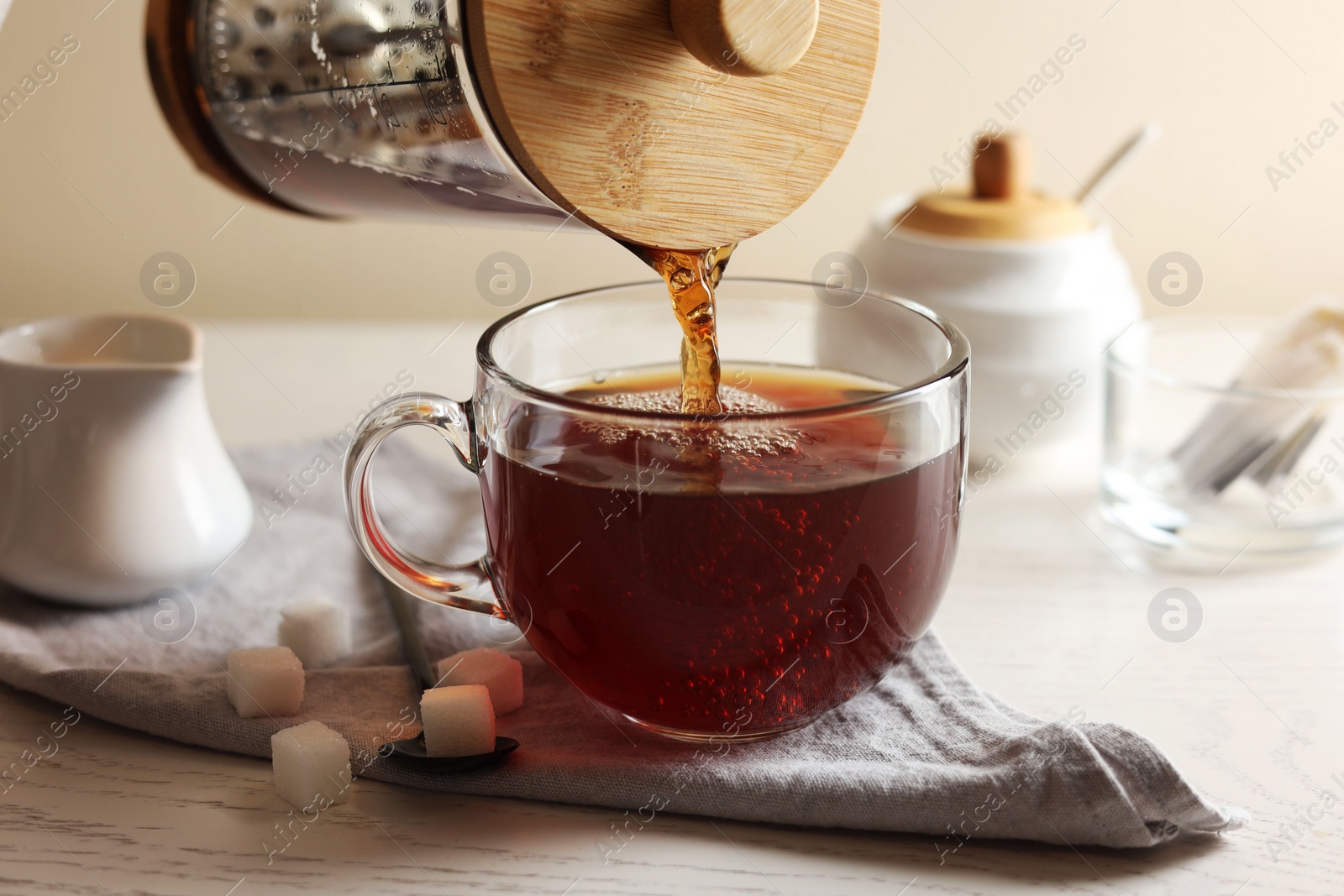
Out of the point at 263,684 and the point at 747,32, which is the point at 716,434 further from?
the point at 263,684

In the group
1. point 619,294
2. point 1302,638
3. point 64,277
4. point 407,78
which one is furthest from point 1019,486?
point 64,277

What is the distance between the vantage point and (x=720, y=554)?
70cm

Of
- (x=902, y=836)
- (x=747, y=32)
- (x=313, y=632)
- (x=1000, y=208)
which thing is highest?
(x=747, y=32)

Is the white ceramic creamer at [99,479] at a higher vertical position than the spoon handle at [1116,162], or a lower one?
lower

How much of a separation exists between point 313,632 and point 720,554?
381mm

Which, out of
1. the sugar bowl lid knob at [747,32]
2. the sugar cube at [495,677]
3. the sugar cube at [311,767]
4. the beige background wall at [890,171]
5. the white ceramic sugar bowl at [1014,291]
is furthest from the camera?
the beige background wall at [890,171]

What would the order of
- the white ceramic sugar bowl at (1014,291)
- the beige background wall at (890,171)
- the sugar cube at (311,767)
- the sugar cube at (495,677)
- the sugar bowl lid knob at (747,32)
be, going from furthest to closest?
the beige background wall at (890,171)
the white ceramic sugar bowl at (1014,291)
the sugar cube at (495,677)
the sugar cube at (311,767)
the sugar bowl lid knob at (747,32)

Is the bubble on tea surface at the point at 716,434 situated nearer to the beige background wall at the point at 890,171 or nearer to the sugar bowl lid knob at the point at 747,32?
the sugar bowl lid knob at the point at 747,32

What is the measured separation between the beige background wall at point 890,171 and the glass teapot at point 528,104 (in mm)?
1430

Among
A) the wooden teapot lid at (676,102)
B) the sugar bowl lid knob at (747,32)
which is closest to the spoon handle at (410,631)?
the wooden teapot lid at (676,102)

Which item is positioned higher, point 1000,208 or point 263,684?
point 1000,208

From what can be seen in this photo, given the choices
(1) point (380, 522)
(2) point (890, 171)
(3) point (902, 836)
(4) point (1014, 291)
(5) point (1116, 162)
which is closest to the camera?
(3) point (902, 836)

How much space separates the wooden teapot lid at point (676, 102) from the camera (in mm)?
630

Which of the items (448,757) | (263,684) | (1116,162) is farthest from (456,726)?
(1116,162)
